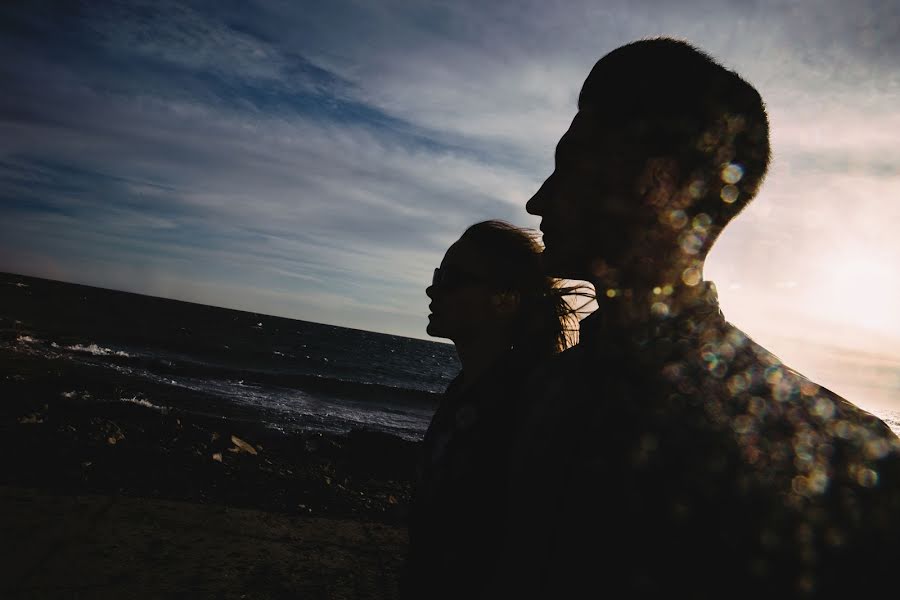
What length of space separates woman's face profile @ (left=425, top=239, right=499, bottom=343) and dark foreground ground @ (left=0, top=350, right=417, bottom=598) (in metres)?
2.11

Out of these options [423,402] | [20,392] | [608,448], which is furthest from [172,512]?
[423,402]

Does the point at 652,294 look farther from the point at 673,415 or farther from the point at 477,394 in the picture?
the point at 477,394

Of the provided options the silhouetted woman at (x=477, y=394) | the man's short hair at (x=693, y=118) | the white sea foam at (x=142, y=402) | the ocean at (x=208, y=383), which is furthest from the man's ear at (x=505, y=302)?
the white sea foam at (x=142, y=402)

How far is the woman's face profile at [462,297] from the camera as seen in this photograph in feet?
7.57

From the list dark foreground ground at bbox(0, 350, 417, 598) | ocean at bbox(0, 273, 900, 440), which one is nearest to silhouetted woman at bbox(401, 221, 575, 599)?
dark foreground ground at bbox(0, 350, 417, 598)

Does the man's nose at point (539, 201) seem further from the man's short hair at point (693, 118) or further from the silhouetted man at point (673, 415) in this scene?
the man's short hair at point (693, 118)

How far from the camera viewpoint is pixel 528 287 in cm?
226

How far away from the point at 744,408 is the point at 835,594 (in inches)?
11.2

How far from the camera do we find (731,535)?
0.76 meters

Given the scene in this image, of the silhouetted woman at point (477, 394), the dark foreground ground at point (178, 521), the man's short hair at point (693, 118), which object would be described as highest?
the man's short hair at point (693, 118)

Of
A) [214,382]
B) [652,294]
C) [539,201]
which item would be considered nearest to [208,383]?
[214,382]

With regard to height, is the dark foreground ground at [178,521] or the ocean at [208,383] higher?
the dark foreground ground at [178,521]

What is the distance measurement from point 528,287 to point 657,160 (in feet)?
4.33

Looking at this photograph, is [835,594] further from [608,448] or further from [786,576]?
[608,448]
